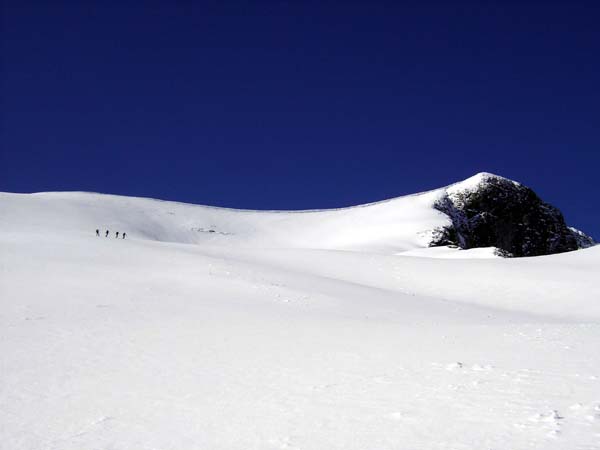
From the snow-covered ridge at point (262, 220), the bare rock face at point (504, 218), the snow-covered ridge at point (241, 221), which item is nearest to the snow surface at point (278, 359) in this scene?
the snow-covered ridge at point (262, 220)

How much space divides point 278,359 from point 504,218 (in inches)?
4145

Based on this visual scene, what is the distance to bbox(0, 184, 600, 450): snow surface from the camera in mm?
5945

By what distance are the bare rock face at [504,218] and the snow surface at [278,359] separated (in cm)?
7747

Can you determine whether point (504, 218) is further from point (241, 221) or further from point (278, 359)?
point (278, 359)

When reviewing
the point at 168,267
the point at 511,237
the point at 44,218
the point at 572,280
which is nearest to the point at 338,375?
the point at 168,267

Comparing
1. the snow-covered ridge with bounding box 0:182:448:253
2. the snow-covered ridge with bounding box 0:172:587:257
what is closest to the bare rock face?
the snow-covered ridge with bounding box 0:172:587:257

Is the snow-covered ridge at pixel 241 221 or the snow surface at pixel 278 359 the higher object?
the snow-covered ridge at pixel 241 221

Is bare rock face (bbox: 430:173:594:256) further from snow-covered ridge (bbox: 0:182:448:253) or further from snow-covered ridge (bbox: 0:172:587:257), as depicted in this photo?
snow-covered ridge (bbox: 0:182:448:253)

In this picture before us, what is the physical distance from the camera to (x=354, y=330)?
44.9 ft

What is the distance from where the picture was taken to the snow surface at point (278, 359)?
5.95 meters

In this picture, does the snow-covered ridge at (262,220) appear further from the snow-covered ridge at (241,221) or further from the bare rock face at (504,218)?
→ the bare rock face at (504,218)

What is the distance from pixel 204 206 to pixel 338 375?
113m

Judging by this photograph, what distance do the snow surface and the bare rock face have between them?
77.5m

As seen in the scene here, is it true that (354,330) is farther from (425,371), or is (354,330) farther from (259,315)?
(425,371)
